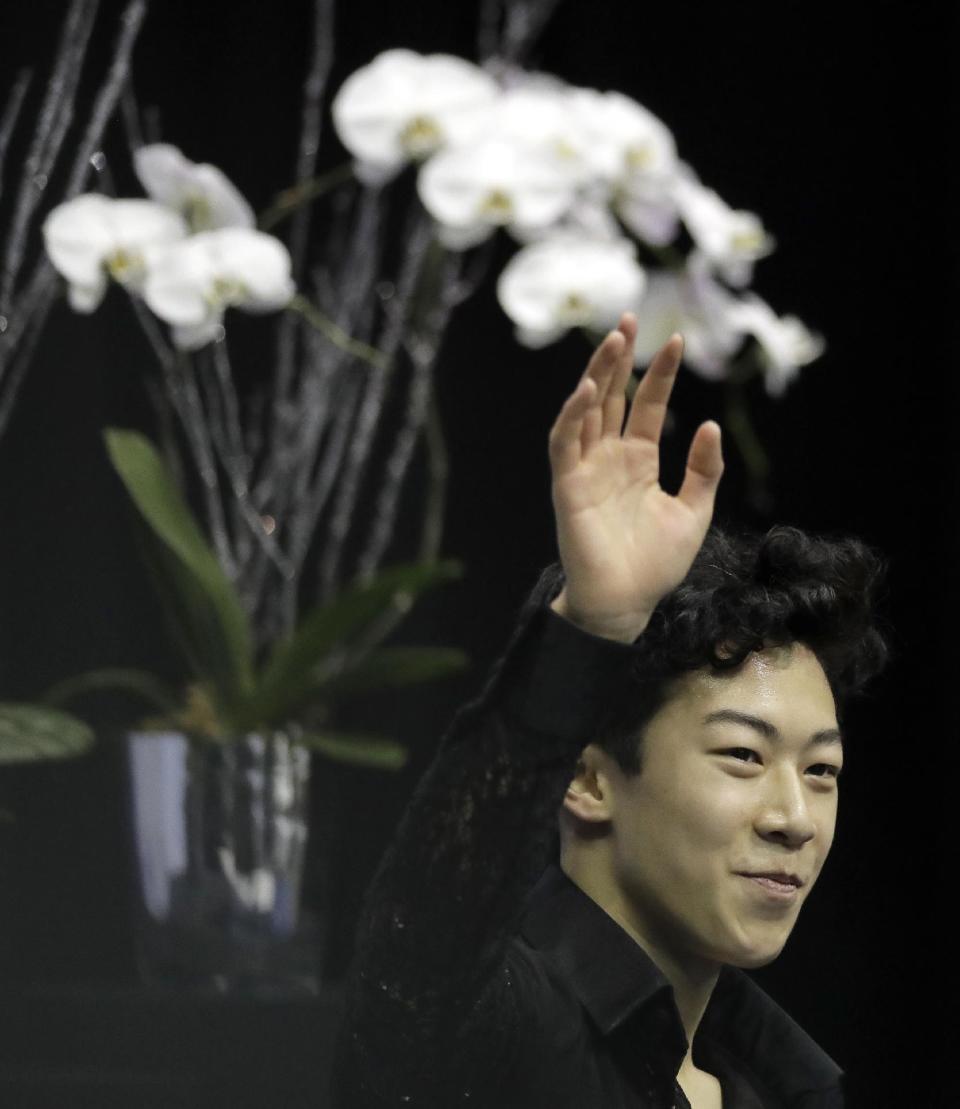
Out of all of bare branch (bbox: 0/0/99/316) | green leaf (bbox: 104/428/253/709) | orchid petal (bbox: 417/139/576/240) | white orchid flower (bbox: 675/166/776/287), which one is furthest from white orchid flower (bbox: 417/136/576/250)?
bare branch (bbox: 0/0/99/316)

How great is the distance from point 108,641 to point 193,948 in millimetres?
446

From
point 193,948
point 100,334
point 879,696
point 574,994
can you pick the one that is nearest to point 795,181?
point 879,696

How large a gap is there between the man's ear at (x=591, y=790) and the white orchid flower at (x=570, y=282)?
310 mm

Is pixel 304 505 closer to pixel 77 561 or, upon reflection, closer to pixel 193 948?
pixel 77 561

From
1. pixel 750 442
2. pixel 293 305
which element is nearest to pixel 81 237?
pixel 293 305

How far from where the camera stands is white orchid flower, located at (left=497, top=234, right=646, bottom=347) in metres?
1.06

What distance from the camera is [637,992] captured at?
771 millimetres

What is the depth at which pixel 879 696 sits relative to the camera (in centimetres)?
163

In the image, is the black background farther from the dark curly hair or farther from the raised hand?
the raised hand

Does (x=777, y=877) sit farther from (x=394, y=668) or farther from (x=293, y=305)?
(x=293, y=305)

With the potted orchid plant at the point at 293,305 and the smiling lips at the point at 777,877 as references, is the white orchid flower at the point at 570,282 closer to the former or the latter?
the potted orchid plant at the point at 293,305

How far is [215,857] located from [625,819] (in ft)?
0.98

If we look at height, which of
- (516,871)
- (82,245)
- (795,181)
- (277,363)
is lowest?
(516,871)

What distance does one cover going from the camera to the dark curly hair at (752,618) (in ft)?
2.66
